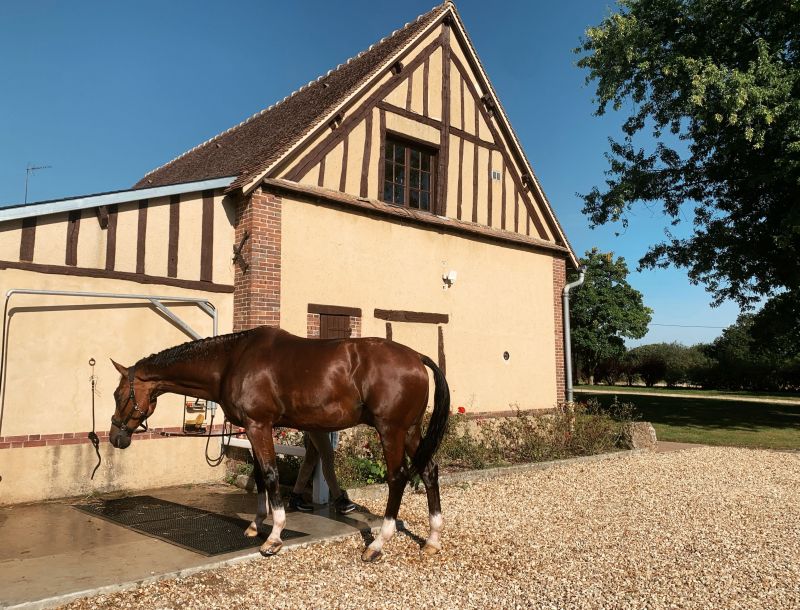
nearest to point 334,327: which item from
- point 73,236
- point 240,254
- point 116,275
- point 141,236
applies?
point 240,254

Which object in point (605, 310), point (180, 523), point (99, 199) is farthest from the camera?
point (605, 310)

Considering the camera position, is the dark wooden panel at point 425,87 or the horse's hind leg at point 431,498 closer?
the horse's hind leg at point 431,498

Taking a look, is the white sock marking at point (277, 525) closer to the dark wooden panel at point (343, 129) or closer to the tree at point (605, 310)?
the dark wooden panel at point (343, 129)

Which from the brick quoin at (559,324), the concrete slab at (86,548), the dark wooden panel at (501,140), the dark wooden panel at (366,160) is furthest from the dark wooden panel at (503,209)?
the concrete slab at (86,548)

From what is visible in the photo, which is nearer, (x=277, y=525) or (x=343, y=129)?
(x=277, y=525)

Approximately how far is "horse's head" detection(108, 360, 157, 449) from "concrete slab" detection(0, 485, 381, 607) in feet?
2.85

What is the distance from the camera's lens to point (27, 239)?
262 inches

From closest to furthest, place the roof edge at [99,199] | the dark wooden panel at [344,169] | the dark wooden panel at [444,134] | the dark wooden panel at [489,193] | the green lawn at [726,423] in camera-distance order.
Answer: the roof edge at [99,199], the dark wooden panel at [344,169], the dark wooden panel at [444,134], the dark wooden panel at [489,193], the green lawn at [726,423]

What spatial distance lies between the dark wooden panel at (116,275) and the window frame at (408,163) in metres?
3.37

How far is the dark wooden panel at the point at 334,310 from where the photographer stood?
352 inches

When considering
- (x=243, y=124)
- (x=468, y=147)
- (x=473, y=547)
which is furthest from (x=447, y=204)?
(x=473, y=547)

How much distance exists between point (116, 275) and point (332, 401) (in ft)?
12.7

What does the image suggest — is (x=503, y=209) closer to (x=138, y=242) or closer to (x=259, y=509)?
(x=138, y=242)

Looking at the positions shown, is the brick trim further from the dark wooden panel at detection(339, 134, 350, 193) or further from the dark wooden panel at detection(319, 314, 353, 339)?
the dark wooden panel at detection(339, 134, 350, 193)
